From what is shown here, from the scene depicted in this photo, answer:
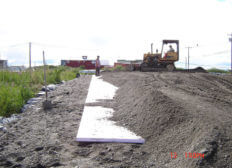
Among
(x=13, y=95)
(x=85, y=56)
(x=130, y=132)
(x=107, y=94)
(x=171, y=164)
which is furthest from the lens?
(x=85, y=56)

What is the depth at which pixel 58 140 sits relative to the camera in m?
4.60

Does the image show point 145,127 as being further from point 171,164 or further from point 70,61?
point 70,61

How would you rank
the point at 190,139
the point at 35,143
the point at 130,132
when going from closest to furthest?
the point at 190,139 → the point at 35,143 → the point at 130,132

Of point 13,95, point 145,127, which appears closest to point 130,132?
point 145,127

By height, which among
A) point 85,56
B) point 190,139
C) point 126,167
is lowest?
point 126,167

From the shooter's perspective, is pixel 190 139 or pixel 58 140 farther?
pixel 58 140

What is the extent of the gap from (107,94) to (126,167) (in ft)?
18.1

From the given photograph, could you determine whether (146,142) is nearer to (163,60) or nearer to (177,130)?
(177,130)

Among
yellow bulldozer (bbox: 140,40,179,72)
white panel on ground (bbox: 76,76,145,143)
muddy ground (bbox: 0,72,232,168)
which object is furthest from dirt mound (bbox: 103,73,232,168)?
yellow bulldozer (bbox: 140,40,179,72)

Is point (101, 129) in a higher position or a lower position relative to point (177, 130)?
lower
